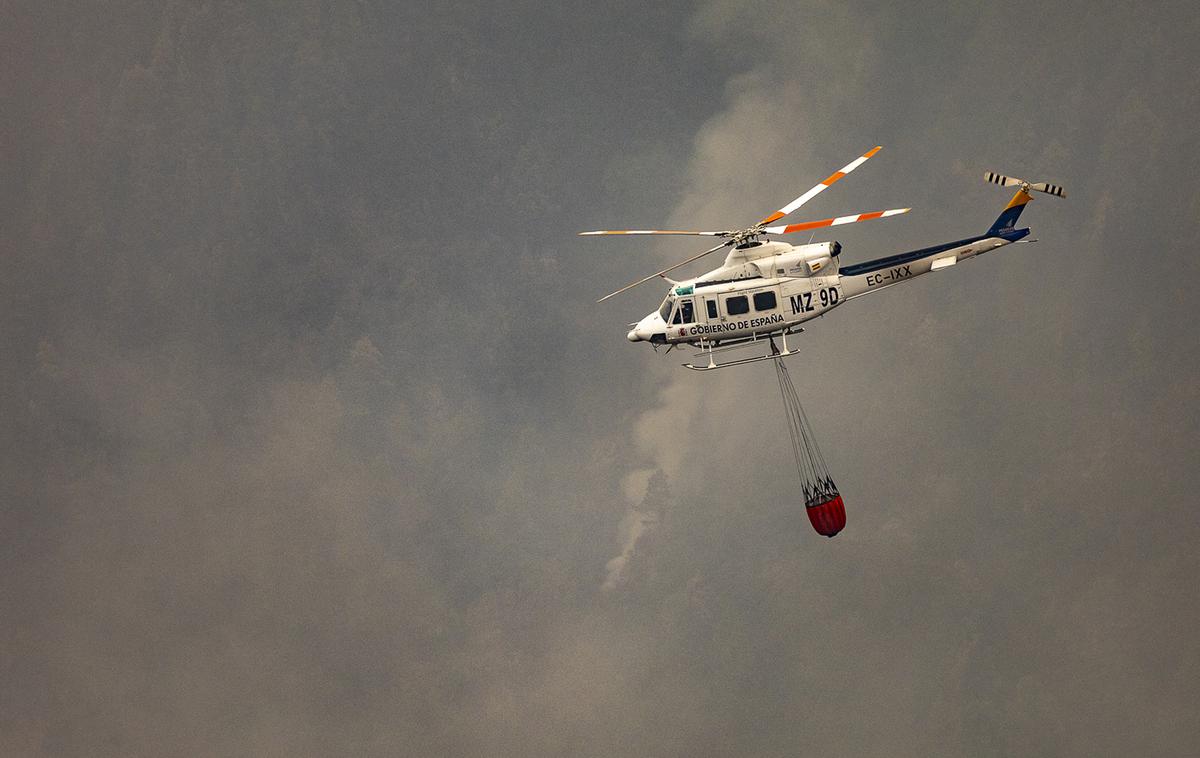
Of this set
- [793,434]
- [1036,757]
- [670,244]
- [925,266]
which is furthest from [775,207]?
[1036,757]

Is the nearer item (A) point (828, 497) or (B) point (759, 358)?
(B) point (759, 358)

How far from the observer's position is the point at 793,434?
1778 inches

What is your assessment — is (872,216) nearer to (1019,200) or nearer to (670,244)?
(1019,200)

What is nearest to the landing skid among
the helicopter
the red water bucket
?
the helicopter

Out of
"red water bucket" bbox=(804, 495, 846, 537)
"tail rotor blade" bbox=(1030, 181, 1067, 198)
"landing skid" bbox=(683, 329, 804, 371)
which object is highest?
"tail rotor blade" bbox=(1030, 181, 1067, 198)

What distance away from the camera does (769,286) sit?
3209cm

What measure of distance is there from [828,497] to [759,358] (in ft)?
14.3

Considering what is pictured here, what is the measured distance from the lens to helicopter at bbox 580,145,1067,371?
32.1 m

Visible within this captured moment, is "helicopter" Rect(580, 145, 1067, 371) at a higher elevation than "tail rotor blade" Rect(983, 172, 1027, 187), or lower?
lower

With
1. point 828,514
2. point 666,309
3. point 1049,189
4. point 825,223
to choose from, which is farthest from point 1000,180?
point 828,514

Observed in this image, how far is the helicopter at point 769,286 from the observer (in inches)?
1262

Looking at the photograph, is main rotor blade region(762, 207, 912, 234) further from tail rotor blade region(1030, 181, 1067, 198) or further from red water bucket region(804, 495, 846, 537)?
red water bucket region(804, 495, 846, 537)

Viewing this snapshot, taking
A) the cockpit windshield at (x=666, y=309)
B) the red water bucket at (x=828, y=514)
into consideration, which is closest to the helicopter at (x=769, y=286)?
the cockpit windshield at (x=666, y=309)

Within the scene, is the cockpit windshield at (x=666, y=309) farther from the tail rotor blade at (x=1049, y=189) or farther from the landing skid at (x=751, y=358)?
the tail rotor blade at (x=1049, y=189)
